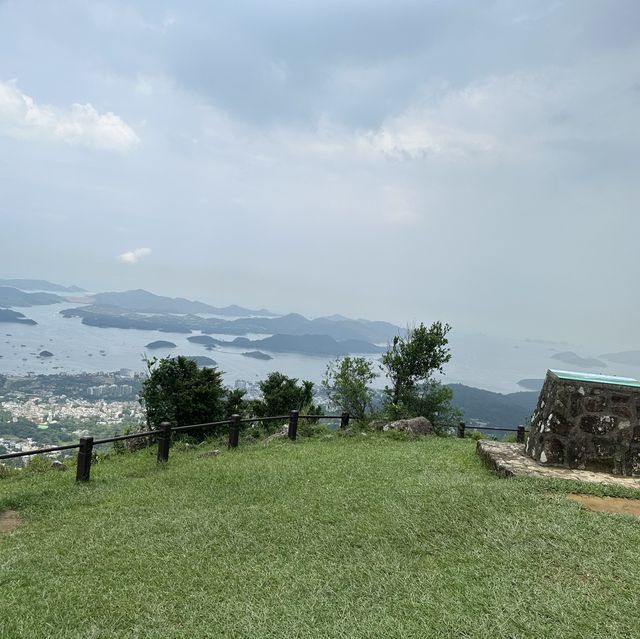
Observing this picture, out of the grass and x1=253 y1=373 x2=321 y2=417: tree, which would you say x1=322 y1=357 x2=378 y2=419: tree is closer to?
x1=253 y1=373 x2=321 y2=417: tree

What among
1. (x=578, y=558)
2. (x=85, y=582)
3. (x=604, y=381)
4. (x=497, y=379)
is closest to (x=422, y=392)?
(x=604, y=381)

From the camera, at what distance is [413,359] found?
1983cm

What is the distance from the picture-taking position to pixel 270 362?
448 ft

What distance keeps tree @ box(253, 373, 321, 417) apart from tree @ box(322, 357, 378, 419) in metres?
1.77

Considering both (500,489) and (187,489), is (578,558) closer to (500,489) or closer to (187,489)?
(500,489)

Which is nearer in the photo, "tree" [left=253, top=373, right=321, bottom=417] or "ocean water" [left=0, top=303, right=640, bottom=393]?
"tree" [left=253, top=373, right=321, bottom=417]

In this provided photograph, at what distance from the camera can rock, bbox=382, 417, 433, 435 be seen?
1361cm

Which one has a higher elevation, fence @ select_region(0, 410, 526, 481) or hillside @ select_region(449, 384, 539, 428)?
Result: fence @ select_region(0, 410, 526, 481)

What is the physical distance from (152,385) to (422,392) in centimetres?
1156

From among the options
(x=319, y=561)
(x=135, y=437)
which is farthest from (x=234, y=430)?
(x=319, y=561)

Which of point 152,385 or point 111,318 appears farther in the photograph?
point 111,318

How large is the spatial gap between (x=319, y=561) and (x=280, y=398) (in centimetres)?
1327

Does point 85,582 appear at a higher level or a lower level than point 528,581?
lower

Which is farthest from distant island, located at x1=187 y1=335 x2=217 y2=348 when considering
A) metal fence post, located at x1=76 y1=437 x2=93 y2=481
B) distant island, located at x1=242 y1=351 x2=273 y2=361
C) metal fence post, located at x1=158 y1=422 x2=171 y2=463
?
metal fence post, located at x1=76 y1=437 x2=93 y2=481
